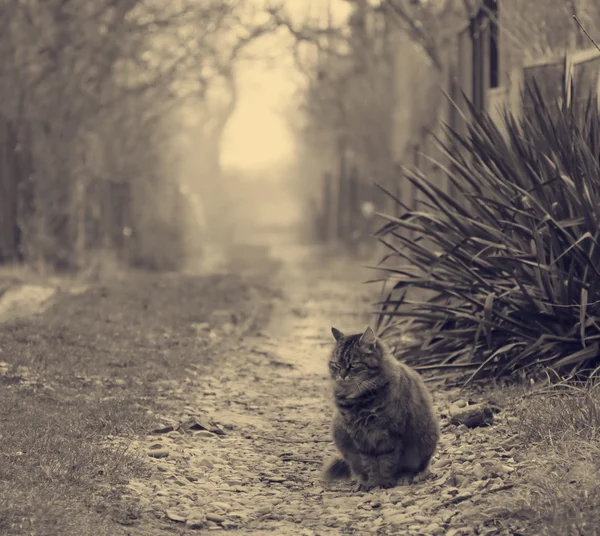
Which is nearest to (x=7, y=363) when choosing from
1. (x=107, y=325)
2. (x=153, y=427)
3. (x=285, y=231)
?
(x=153, y=427)

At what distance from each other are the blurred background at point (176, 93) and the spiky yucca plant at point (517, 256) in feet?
1.31

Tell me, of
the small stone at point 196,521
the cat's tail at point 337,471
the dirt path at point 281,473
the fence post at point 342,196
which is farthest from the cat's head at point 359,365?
the fence post at point 342,196

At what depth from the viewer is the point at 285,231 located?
44.0 meters

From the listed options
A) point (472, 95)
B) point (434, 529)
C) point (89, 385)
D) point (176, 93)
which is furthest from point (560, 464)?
point (176, 93)

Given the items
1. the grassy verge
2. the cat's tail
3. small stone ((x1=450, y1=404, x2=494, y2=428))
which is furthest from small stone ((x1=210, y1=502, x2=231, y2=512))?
small stone ((x1=450, y1=404, x2=494, y2=428))

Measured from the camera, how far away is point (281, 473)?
5867 millimetres

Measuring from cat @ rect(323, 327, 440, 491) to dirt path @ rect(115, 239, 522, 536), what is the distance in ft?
0.40

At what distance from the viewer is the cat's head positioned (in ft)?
17.6

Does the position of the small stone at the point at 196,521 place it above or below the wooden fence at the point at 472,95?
below

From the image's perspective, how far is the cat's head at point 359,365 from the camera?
536 cm

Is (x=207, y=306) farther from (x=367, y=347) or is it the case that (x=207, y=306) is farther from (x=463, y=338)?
(x=367, y=347)

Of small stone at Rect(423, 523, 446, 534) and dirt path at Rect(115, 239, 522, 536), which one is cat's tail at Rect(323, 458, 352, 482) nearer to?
dirt path at Rect(115, 239, 522, 536)

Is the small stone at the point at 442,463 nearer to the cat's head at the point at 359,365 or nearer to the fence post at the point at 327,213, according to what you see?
the cat's head at the point at 359,365

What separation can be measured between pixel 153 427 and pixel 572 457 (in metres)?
2.72
